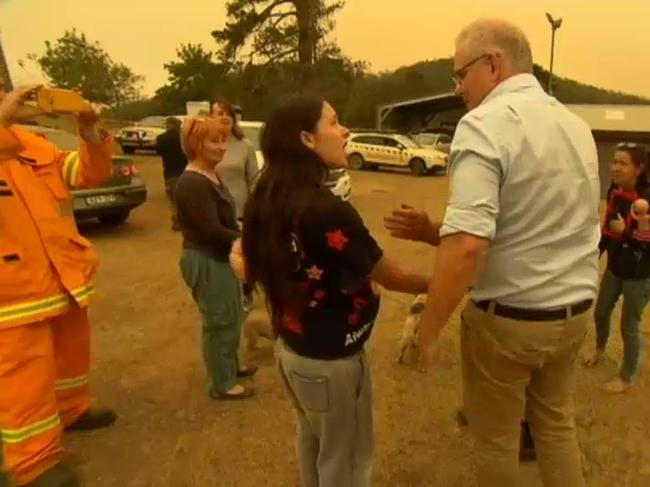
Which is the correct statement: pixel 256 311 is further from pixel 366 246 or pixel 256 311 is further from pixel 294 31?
pixel 294 31

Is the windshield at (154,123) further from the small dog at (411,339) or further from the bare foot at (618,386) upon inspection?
the bare foot at (618,386)

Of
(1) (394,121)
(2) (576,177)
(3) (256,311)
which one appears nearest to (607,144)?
(1) (394,121)

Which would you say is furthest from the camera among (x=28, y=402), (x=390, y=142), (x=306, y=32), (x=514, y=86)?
(x=306, y=32)

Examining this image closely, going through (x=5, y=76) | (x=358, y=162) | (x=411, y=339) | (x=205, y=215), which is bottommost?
(x=358, y=162)

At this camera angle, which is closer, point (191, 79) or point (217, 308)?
point (217, 308)

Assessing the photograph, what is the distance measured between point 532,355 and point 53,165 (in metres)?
2.23

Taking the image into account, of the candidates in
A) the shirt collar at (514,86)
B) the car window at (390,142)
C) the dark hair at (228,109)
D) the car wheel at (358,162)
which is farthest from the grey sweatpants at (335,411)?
the car wheel at (358,162)

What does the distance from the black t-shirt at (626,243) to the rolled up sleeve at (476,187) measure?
79.2 inches

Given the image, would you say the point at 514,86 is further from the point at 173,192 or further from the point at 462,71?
the point at 173,192

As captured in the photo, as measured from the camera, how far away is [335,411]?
7.25ft

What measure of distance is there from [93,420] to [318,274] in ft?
7.33

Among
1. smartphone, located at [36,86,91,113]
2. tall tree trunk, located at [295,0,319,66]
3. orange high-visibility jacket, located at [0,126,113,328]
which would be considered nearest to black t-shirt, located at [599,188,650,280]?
orange high-visibility jacket, located at [0,126,113,328]

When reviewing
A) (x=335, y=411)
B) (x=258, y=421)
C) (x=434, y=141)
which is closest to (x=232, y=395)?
(x=258, y=421)

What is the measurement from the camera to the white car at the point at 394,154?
21.2m
